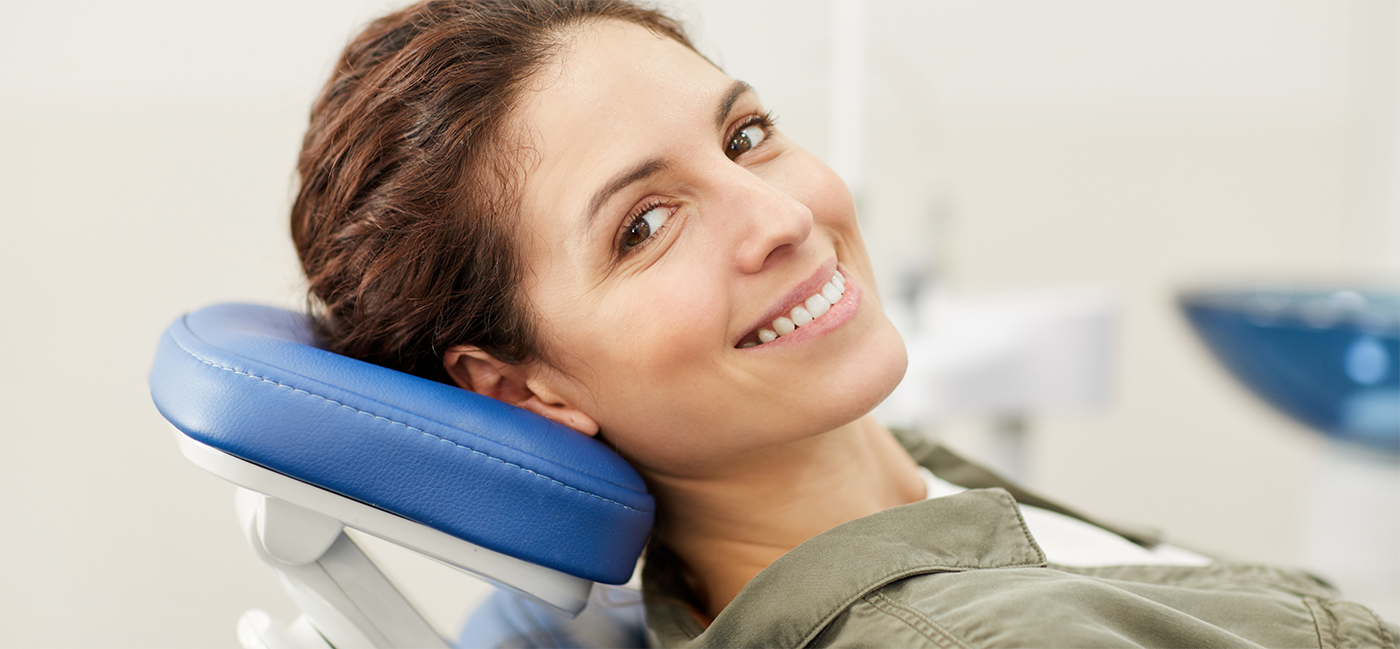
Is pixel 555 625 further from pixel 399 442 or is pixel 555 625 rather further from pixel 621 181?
pixel 621 181

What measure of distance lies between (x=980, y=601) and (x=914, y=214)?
1.79 m

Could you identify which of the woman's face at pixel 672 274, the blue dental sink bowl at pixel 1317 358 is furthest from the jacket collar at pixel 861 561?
the blue dental sink bowl at pixel 1317 358

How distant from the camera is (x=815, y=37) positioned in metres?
2.13

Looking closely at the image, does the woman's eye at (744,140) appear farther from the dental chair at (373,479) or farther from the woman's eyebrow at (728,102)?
the dental chair at (373,479)

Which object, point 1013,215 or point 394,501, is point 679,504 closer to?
point 394,501

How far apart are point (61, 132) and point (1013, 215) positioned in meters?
2.16

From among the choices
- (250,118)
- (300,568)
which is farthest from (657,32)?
(250,118)

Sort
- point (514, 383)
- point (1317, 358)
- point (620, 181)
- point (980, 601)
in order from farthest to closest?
point (1317, 358), point (514, 383), point (620, 181), point (980, 601)

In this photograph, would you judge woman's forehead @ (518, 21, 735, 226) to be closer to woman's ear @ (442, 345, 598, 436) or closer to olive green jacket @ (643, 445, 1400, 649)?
woman's ear @ (442, 345, 598, 436)

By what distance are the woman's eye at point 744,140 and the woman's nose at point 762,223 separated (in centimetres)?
8

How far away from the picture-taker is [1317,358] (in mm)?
1501

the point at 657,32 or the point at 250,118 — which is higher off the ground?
the point at 657,32

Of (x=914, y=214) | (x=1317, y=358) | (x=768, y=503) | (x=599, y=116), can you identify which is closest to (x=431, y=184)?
(x=599, y=116)

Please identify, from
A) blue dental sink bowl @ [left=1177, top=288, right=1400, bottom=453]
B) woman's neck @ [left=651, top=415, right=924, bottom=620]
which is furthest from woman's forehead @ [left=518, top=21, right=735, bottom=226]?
blue dental sink bowl @ [left=1177, top=288, right=1400, bottom=453]
